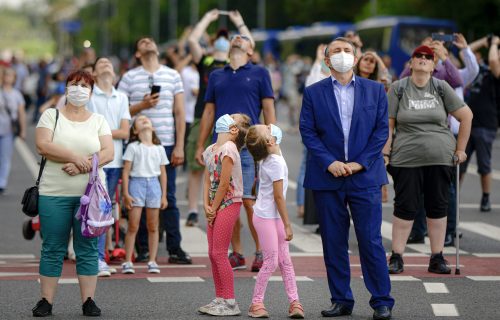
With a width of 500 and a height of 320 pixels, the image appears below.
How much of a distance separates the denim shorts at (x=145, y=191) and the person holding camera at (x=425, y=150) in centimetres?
194

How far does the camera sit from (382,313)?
923cm

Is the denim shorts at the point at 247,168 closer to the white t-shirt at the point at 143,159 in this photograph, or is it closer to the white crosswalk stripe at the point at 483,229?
the white t-shirt at the point at 143,159

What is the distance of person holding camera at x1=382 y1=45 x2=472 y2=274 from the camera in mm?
11438

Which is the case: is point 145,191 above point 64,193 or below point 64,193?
below

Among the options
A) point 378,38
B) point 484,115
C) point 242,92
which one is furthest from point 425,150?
point 378,38

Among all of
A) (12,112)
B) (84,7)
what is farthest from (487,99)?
(84,7)

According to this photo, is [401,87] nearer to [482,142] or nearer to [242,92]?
[242,92]

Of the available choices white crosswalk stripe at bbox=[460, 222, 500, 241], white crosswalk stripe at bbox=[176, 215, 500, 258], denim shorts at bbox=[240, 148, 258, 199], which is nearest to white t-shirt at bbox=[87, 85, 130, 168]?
denim shorts at bbox=[240, 148, 258, 199]

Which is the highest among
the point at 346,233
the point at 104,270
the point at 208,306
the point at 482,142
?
the point at 482,142

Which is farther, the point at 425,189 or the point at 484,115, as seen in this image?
the point at 484,115

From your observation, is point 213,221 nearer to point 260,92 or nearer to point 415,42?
point 260,92

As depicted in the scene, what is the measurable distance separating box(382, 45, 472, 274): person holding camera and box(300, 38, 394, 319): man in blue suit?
6.42ft

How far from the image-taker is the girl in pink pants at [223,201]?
A: 31.4 feet

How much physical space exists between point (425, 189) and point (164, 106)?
8.17 ft
